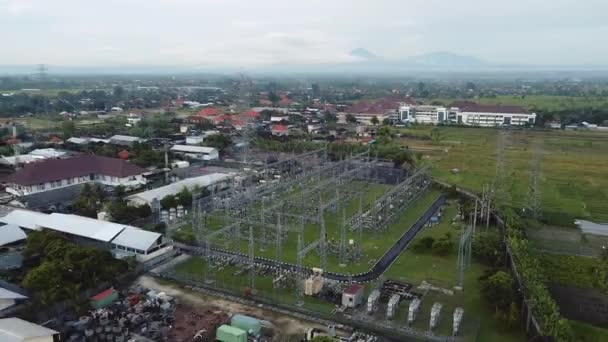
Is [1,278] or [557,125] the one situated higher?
[557,125]

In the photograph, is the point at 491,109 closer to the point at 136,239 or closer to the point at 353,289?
the point at 353,289

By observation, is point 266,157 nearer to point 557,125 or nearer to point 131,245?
point 131,245

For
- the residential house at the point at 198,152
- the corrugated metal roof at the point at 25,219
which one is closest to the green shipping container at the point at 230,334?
the corrugated metal roof at the point at 25,219

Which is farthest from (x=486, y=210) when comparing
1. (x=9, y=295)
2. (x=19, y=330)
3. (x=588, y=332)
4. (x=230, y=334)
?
(x=9, y=295)

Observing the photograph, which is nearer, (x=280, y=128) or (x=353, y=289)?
(x=353, y=289)

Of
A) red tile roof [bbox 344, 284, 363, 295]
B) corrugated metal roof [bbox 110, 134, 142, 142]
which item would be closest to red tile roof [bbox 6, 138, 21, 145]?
corrugated metal roof [bbox 110, 134, 142, 142]

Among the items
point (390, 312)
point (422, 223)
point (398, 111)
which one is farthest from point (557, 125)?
point (390, 312)
